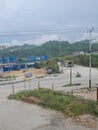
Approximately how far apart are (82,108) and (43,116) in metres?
3.48

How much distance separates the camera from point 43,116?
29391mm

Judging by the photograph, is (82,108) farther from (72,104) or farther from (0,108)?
(0,108)

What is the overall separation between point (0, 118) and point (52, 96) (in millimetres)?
6823

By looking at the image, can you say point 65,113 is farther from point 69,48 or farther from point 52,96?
point 69,48

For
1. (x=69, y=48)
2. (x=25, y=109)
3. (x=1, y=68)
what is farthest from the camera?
(x=69, y=48)

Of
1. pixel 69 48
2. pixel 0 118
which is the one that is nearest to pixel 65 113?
pixel 0 118

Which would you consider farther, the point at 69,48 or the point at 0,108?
the point at 69,48

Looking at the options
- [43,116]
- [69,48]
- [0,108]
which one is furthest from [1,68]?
[69,48]

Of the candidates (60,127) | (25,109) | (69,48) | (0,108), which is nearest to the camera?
→ (60,127)

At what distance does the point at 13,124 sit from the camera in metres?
27.6

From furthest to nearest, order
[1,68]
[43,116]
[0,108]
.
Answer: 1. [1,68]
2. [0,108]
3. [43,116]

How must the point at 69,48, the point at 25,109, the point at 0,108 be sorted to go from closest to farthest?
the point at 25,109 → the point at 0,108 → the point at 69,48

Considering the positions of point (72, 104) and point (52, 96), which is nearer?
point (72, 104)

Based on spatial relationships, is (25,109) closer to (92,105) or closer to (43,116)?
(43,116)
